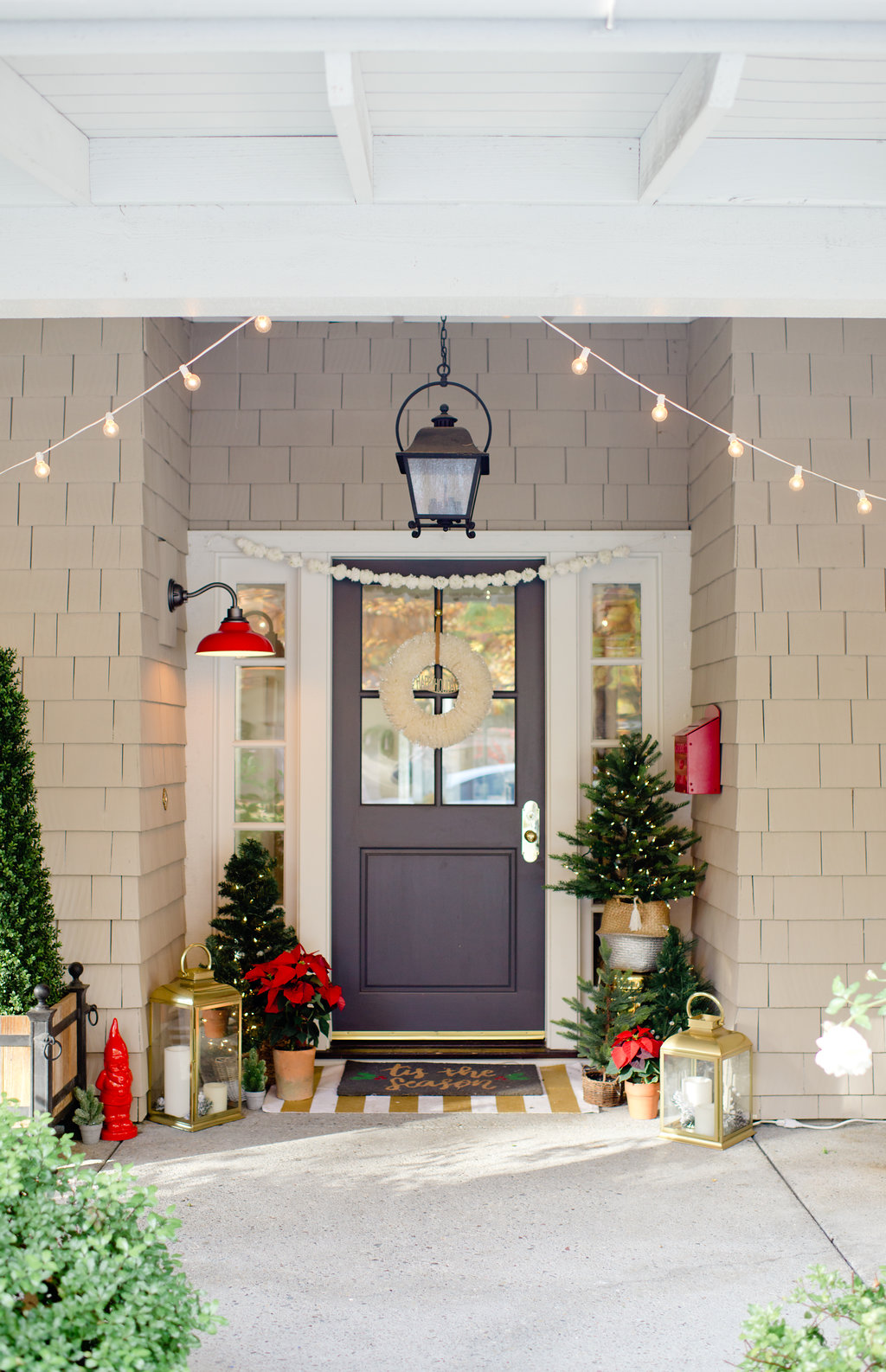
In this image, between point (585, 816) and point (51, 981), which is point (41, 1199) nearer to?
point (51, 981)

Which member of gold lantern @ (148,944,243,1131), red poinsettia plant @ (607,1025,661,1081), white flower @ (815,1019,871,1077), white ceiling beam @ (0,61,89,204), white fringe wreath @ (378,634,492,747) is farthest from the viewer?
white fringe wreath @ (378,634,492,747)

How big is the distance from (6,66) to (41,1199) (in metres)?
1.88

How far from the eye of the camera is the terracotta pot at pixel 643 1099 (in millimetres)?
3779

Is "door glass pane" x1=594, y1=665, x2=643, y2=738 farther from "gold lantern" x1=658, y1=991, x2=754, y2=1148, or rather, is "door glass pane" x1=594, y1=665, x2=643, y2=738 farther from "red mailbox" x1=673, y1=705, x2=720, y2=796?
"gold lantern" x1=658, y1=991, x2=754, y2=1148

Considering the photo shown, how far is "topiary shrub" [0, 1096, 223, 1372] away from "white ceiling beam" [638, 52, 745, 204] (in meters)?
1.98

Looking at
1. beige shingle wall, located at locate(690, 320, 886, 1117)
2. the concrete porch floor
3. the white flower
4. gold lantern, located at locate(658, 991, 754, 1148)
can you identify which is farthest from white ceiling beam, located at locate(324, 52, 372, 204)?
gold lantern, located at locate(658, 991, 754, 1148)

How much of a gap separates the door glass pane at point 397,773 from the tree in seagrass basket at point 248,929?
0.60 meters

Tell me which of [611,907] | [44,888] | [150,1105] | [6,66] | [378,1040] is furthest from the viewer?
[378,1040]

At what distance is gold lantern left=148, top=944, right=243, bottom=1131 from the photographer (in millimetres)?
3699

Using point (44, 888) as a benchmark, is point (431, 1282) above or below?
below

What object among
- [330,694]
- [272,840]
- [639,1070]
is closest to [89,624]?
[330,694]

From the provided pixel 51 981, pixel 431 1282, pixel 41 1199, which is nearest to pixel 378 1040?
pixel 51 981

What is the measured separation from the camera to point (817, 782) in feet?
12.6

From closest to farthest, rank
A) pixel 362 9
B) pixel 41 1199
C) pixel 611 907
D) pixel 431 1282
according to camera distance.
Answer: pixel 362 9 < pixel 41 1199 < pixel 431 1282 < pixel 611 907
